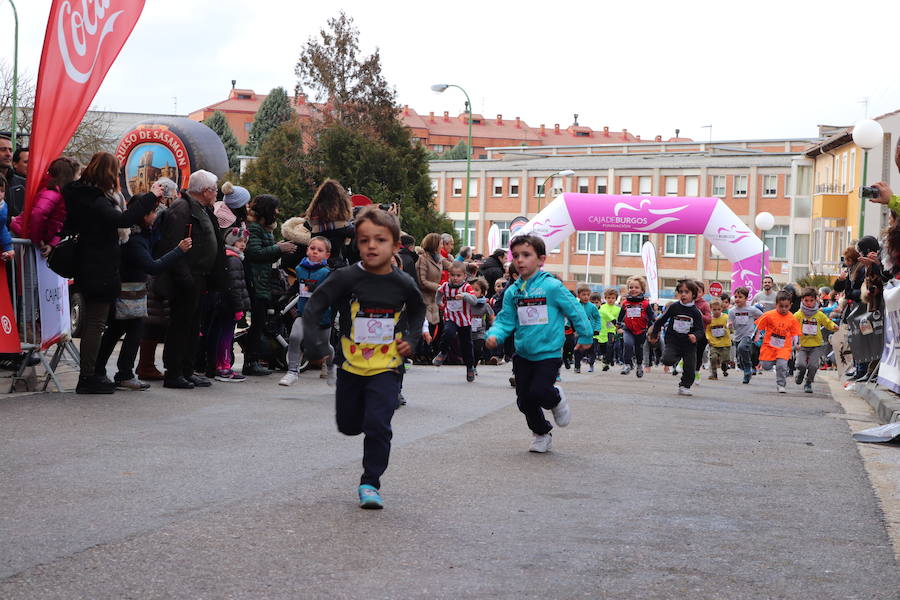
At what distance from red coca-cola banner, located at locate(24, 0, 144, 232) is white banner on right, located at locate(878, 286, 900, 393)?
8.07 meters

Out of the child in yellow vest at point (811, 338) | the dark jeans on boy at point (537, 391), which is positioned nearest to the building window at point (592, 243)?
the child in yellow vest at point (811, 338)

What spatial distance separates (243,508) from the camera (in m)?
6.04

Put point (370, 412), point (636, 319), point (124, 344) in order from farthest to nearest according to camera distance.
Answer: point (636, 319) → point (124, 344) → point (370, 412)

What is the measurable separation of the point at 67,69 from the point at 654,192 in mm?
79932

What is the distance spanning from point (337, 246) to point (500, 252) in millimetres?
9847

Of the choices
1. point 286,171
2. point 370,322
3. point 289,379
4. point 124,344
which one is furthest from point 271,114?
point 370,322

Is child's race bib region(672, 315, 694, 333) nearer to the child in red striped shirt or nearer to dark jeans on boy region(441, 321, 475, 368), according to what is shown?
the child in red striped shirt

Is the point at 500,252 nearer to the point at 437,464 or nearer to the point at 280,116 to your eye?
the point at 437,464

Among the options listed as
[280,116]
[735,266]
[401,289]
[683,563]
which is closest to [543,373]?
[401,289]

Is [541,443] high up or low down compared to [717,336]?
up

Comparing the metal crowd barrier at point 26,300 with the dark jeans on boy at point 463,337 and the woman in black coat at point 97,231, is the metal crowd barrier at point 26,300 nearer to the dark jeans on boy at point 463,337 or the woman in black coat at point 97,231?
the woman in black coat at point 97,231

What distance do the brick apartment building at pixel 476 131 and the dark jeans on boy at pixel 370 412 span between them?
450 feet

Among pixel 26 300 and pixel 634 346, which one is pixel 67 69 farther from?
pixel 634 346

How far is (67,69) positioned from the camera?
33.9 ft
